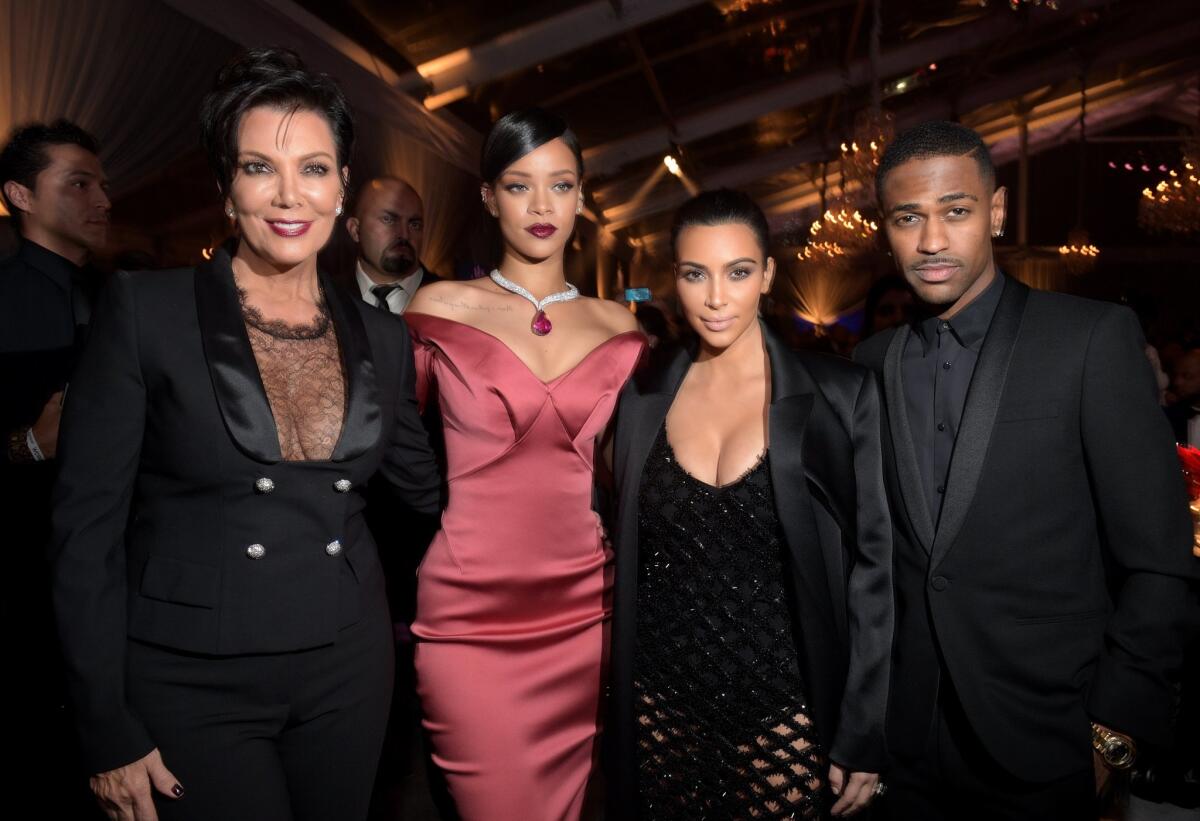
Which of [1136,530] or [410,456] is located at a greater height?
[410,456]

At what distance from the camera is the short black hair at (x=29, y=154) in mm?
2637

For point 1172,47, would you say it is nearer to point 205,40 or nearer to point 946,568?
point 205,40

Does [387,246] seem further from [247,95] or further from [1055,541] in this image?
[1055,541]

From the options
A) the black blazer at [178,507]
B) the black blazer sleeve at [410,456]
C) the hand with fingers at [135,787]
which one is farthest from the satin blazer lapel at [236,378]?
the hand with fingers at [135,787]

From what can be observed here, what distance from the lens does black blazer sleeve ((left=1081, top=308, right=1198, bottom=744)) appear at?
5.24 ft

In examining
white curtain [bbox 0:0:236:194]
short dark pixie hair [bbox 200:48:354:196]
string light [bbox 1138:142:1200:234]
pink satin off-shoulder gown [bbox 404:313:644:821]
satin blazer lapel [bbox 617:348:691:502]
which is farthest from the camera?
string light [bbox 1138:142:1200:234]

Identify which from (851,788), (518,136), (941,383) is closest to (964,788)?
(851,788)

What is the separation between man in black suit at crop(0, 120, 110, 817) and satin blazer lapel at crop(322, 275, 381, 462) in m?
0.96

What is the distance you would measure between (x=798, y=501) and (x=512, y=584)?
0.79 m

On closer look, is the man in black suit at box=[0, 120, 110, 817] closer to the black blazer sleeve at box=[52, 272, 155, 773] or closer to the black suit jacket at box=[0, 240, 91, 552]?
the black suit jacket at box=[0, 240, 91, 552]

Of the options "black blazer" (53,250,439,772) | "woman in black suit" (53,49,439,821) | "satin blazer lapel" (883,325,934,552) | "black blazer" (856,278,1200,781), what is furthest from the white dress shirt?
"black blazer" (856,278,1200,781)

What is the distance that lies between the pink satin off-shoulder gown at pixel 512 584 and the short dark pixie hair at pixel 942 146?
0.91 m

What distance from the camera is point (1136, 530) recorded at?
5.33 ft

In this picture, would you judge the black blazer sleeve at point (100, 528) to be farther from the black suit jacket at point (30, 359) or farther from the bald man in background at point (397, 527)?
the bald man in background at point (397, 527)
